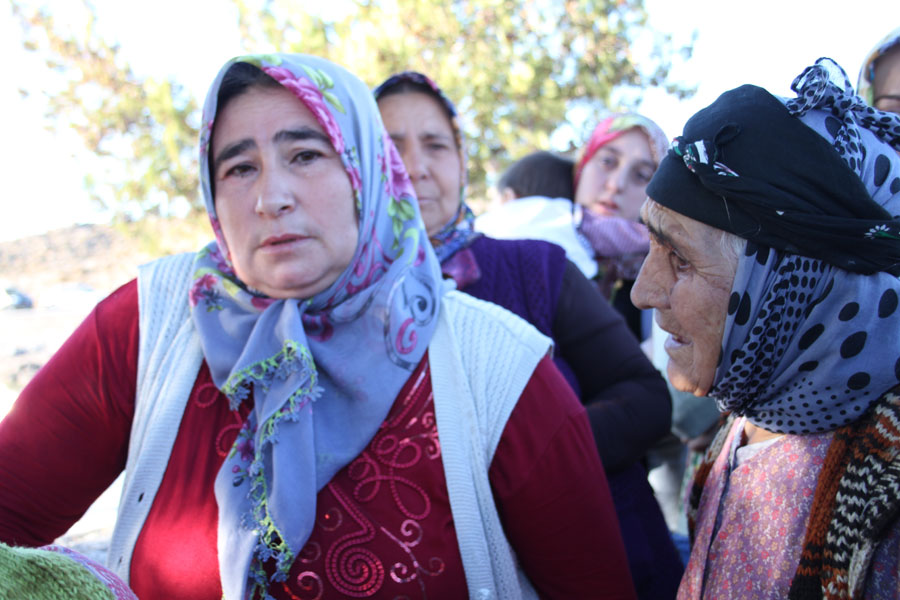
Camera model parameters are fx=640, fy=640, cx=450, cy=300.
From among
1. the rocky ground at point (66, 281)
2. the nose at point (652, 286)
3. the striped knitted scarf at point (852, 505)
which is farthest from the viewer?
the rocky ground at point (66, 281)

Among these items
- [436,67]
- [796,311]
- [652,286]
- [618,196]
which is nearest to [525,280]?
[652,286]

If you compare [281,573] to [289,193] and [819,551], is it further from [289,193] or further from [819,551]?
[819,551]

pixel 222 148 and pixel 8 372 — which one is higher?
pixel 222 148

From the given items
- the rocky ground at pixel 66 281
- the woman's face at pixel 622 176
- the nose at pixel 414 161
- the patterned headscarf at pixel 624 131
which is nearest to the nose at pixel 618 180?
the woman's face at pixel 622 176

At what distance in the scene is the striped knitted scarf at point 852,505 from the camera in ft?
3.12

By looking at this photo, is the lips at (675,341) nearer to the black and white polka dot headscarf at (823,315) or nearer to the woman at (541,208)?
the black and white polka dot headscarf at (823,315)

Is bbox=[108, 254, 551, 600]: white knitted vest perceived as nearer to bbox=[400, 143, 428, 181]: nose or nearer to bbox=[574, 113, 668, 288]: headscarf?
bbox=[400, 143, 428, 181]: nose

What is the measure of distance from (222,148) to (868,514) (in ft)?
5.26

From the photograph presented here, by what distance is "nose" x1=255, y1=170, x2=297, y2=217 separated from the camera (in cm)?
160

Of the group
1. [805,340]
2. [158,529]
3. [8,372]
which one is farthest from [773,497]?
[8,372]

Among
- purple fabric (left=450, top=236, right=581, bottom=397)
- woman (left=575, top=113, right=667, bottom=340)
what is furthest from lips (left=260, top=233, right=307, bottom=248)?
woman (left=575, top=113, right=667, bottom=340)

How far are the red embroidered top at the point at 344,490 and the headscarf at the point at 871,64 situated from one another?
1383mm

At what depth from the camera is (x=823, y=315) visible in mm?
1091

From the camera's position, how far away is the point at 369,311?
64.7 inches
